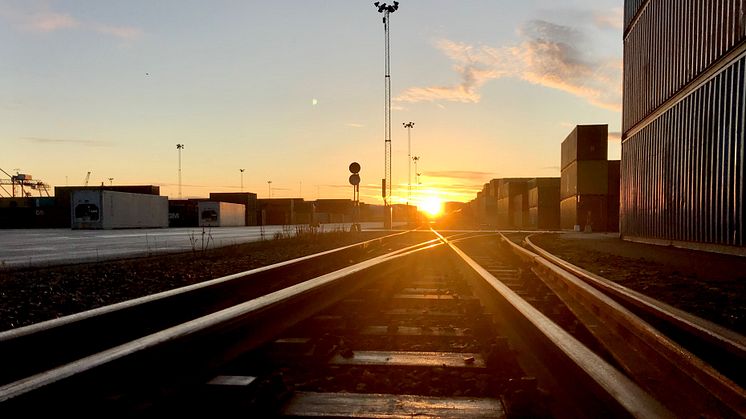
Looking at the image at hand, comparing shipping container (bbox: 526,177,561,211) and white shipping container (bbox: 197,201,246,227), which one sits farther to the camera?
white shipping container (bbox: 197,201,246,227)

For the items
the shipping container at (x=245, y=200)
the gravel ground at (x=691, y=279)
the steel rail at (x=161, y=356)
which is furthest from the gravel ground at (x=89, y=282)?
the shipping container at (x=245, y=200)

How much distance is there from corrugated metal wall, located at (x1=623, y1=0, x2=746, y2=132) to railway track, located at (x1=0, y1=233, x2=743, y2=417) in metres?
10.1

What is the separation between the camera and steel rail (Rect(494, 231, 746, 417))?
183cm

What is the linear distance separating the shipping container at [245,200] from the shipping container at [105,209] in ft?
89.9

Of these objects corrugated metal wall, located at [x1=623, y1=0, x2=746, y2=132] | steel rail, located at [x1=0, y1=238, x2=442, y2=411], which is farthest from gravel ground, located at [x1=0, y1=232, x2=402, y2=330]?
corrugated metal wall, located at [x1=623, y1=0, x2=746, y2=132]

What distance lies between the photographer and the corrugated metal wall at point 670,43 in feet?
34.4

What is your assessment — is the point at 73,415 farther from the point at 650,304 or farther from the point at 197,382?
the point at 650,304

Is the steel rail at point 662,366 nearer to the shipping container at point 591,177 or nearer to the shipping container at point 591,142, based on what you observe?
the shipping container at point 591,177

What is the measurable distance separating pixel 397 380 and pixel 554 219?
4570 cm

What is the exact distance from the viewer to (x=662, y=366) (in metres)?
2.34

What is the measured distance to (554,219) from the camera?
147 ft

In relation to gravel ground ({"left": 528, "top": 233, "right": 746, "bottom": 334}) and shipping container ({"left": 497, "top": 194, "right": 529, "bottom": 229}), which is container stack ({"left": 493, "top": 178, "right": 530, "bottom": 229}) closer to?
shipping container ({"left": 497, "top": 194, "right": 529, "bottom": 229})

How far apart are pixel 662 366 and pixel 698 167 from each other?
1174cm

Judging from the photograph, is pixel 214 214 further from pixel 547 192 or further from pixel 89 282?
pixel 89 282
